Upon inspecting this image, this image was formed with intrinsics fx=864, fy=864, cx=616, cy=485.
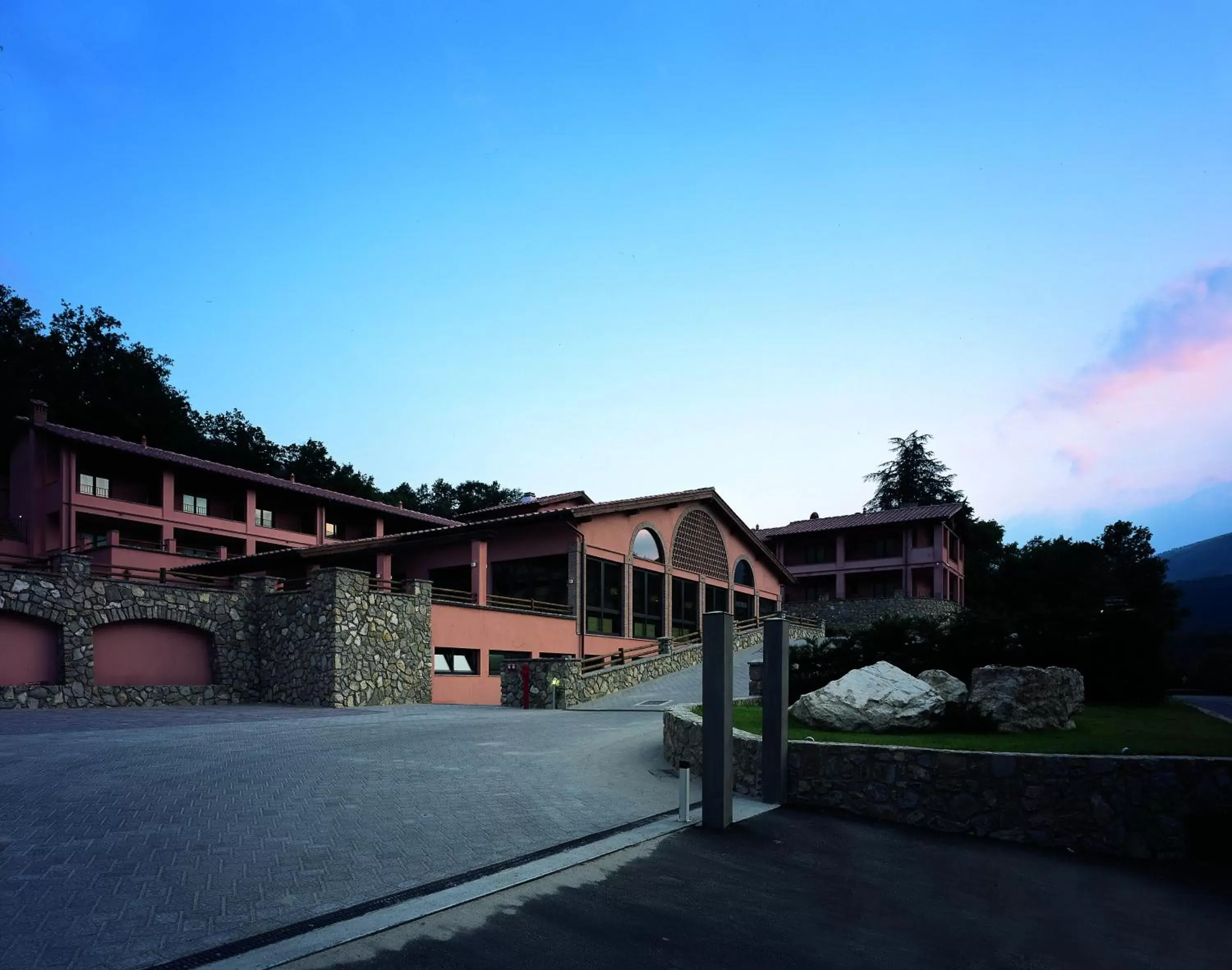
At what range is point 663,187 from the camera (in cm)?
1670

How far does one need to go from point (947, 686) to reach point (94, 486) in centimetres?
3533

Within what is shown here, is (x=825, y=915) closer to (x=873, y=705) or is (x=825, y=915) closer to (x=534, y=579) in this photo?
(x=873, y=705)

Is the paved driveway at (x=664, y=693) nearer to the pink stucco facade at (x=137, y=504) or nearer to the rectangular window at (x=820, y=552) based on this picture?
the pink stucco facade at (x=137, y=504)

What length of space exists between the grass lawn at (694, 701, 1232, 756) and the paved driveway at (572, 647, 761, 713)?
8814mm

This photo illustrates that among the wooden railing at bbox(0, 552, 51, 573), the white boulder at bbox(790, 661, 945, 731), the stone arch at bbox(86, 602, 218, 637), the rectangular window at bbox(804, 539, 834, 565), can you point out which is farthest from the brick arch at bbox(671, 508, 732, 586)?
the white boulder at bbox(790, 661, 945, 731)

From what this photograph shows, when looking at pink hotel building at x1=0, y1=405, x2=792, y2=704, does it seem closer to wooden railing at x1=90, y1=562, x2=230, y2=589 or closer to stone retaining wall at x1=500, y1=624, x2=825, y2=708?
wooden railing at x1=90, y1=562, x2=230, y2=589

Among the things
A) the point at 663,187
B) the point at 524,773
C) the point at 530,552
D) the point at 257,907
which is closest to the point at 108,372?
the point at 530,552

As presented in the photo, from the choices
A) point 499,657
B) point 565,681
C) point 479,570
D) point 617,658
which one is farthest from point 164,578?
point 617,658

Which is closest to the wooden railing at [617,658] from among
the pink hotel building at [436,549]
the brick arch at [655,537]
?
the pink hotel building at [436,549]

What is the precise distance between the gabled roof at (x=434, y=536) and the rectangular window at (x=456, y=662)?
3890 mm

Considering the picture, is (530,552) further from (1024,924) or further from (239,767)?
(1024,924)

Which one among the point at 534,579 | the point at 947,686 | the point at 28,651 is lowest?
the point at 28,651

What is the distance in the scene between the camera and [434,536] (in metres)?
28.9

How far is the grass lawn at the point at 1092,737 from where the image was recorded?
9.56 meters
